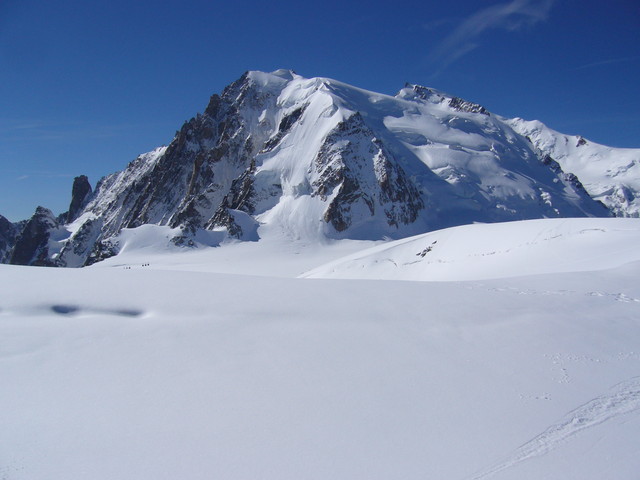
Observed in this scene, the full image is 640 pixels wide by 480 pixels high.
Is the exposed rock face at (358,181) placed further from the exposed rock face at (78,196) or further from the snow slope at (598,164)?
the exposed rock face at (78,196)

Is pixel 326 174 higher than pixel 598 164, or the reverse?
pixel 598 164

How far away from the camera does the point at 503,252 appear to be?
1997 centimetres

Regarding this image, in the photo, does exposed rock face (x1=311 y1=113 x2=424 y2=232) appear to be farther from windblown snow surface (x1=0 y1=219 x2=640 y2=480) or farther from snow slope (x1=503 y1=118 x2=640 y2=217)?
snow slope (x1=503 y1=118 x2=640 y2=217)

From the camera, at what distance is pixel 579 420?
4.88 meters

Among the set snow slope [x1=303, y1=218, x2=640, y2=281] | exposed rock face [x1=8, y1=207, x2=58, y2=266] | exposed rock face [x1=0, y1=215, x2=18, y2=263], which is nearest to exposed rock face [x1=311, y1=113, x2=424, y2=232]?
snow slope [x1=303, y1=218, x2=640, y2=281]

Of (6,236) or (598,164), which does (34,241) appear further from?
(598,164)

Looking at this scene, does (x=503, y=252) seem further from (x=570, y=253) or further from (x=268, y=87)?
(x=268, y=87)

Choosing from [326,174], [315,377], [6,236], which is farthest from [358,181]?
[6,236]

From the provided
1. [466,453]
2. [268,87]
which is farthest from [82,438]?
[268,87]

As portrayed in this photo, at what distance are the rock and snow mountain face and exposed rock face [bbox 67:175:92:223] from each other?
3043cm

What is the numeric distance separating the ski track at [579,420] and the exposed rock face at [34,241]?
99158 millimetres

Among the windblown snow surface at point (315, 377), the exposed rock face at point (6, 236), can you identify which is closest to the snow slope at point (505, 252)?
the windblown snow surface at point (315, 377)

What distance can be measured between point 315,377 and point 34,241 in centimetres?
10601

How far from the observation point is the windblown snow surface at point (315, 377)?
428cm
